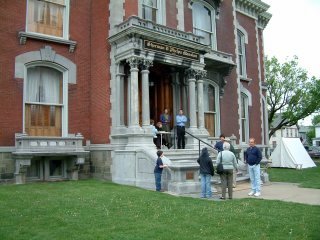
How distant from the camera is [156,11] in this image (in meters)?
17.6

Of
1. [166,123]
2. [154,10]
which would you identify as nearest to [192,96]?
[166,123]

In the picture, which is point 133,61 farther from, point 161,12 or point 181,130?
point 161,12

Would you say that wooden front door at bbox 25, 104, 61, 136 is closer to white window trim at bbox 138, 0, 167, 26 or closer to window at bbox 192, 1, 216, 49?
white window trim at bbox 138, 0, 167, 26

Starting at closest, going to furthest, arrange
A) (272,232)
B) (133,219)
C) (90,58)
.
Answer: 1. (272,232)
2. (133,219)
3. (90,58)

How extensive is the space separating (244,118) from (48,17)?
14136 mm

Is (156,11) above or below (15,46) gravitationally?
above

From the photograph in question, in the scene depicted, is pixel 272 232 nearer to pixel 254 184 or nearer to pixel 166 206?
pixel 166 206

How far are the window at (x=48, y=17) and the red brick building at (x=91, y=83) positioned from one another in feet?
0.14

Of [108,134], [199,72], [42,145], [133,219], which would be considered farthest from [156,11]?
[133,219]

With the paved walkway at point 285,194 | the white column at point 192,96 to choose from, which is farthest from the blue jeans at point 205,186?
the white column at point 192,96

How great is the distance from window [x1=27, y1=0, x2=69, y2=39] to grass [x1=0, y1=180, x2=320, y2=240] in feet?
24.8

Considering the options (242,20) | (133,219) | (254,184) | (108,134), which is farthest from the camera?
(242,20)

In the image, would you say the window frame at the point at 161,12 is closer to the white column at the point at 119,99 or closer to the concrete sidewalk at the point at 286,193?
the white column at the point at 119,99

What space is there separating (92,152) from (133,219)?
9036mm
